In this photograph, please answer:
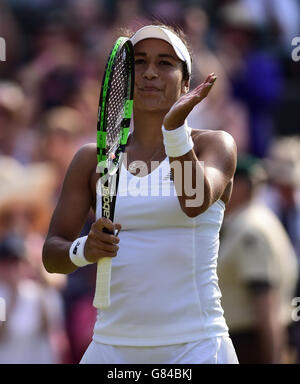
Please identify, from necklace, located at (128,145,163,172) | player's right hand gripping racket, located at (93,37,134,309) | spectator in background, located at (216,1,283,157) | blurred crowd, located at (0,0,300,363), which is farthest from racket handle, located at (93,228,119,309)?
spectator in background, located at (216,1,283,157)

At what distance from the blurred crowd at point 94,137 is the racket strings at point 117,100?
14.4 inches

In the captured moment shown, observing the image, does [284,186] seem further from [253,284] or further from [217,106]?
[253,284]

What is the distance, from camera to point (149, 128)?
3.90 meters

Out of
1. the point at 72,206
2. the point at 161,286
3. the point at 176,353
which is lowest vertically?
the point at 176,353

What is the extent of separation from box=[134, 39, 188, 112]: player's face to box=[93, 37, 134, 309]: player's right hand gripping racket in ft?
0.21

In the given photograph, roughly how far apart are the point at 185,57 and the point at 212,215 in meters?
0.65

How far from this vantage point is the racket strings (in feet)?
12.2

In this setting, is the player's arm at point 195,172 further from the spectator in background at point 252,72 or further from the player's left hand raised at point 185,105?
the spectator in background at point 252,72

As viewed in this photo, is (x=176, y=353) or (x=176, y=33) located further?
(x=176, y=33)

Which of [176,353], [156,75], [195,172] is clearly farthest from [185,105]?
[176,353]

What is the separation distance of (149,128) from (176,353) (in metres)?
0.90

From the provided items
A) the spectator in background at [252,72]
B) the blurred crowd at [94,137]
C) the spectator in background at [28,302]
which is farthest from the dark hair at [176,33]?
the spectator in background at [252,72]
